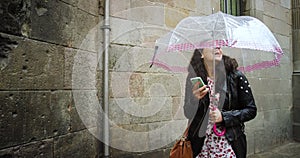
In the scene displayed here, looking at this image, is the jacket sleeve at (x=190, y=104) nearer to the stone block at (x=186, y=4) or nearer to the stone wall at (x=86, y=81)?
the stone wall at (x=86, y=81)

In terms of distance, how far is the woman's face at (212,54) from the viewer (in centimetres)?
203

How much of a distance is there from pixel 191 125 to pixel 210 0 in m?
2.73

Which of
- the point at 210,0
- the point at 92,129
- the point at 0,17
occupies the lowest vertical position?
the point at 92,129

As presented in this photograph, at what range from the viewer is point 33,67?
6.93ft

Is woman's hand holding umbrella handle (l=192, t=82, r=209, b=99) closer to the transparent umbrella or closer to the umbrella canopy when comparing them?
the transparent umbrella

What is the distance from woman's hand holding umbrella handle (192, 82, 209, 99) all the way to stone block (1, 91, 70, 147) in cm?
127

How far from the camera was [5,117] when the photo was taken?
187 centimetres

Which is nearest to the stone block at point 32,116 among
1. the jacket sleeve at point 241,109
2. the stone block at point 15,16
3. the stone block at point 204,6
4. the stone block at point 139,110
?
the stone block at point 15,16

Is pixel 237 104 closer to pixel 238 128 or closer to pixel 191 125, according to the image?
pixel 238 128

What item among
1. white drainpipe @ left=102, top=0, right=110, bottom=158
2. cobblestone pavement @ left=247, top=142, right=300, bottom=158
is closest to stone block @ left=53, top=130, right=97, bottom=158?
white drainpipe @ left=102, top=0, right=110, bottom=158

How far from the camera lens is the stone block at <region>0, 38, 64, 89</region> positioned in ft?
6.33

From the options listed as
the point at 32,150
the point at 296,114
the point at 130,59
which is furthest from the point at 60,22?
the point at 296,114

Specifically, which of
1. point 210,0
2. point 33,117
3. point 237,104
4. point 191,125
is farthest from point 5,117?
point 210,0

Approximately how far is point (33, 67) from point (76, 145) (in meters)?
0.95
